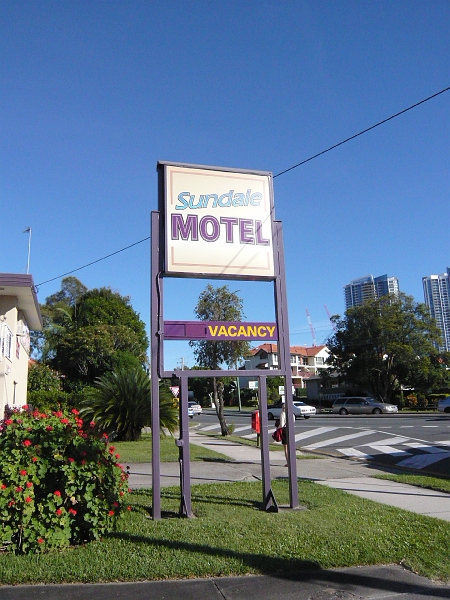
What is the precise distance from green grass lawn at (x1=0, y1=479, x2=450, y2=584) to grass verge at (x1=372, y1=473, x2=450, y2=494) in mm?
2639

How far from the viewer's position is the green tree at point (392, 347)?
5225cm

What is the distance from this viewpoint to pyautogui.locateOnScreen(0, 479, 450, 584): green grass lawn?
528 centimetres

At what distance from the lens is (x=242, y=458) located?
1552 cm

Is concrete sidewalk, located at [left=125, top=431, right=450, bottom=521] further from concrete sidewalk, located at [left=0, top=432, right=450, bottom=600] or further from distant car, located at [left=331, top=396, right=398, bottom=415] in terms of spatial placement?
distant car, located at [left=331, top=396, right=398, bottom=415]

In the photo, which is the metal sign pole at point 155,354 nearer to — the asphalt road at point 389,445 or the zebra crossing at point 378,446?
the asphalt road at point 389,445

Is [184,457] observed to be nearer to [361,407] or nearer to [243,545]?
[243,545]

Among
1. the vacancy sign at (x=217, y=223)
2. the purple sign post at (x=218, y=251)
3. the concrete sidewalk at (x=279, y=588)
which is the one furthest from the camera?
the vacancy sign at (x=217, y=223)

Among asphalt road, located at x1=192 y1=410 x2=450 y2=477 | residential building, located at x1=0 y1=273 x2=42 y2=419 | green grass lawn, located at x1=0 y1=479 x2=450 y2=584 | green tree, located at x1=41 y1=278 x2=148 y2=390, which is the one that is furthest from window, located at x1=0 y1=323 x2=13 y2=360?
green tree, located at x1=41 y1=278 x2=148 y2=390

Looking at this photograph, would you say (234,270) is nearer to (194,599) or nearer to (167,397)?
(194,599)

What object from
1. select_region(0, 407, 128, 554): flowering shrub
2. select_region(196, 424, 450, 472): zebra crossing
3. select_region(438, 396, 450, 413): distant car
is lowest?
select_region(196, 424, 450, 472): zebra crossing

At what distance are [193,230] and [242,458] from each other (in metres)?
8.84

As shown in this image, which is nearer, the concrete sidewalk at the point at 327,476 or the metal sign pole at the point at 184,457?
the metal sign pole at the point at 184,457

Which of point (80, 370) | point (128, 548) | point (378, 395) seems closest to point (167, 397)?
point (128, 548)

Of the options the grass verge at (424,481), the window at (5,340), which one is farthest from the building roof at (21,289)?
the grass verge at (424,481)
